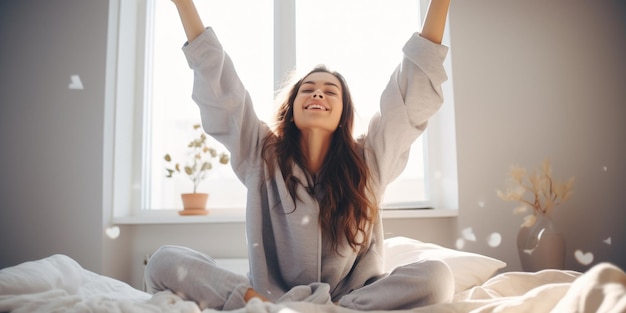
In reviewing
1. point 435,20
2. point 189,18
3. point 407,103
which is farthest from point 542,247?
point 189,18

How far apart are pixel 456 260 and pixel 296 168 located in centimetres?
64

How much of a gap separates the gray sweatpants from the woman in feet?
0.20

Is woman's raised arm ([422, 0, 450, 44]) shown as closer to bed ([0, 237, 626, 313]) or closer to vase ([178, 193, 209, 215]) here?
bed ([0, 237, 626, 313])

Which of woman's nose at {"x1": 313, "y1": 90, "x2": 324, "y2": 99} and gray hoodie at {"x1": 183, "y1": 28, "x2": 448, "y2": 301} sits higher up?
woman's nose at {"x1": 313, "y1": 90, "x2": 324, "y2": 99}

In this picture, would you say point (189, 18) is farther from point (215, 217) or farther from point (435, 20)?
point (215, 217)

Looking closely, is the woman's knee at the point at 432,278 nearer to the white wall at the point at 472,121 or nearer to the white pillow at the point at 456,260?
the white pillow at the point at 456,260

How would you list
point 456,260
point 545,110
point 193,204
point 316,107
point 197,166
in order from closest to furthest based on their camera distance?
point 316,107, point 456,260, point 545,110, point 193,204, point 197,166

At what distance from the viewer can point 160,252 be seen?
1.28 metres

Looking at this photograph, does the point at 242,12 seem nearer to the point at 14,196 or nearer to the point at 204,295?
the point at 14,196

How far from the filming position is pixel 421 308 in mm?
1028

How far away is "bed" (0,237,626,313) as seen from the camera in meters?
0.70

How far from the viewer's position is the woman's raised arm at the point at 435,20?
1370 mm

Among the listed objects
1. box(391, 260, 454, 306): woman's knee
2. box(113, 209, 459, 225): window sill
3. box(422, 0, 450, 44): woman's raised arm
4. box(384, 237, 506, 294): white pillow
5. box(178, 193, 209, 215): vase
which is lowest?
box(384, 237, 506, 294): white pillow

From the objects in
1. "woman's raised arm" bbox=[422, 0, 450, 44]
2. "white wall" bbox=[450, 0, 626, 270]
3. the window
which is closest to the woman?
"woman's raised arm" bbox=[422, 0, 450, 44]
